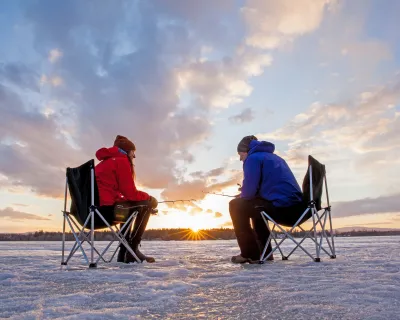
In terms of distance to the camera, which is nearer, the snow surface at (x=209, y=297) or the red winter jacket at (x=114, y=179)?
the snow surface at (x=209, y=297)

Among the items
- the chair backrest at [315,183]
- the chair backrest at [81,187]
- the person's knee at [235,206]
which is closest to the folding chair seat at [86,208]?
the chair backrest at [81,187]

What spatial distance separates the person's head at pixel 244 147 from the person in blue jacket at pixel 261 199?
0.40 metres

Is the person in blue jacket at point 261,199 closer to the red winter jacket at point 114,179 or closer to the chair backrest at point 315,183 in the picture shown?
the chair backrest at point 315,183

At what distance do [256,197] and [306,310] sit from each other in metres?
3.70

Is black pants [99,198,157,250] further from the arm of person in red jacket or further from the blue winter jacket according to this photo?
the blue winter jacket

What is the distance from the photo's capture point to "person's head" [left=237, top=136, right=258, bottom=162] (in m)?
6.25

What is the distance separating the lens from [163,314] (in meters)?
2.05

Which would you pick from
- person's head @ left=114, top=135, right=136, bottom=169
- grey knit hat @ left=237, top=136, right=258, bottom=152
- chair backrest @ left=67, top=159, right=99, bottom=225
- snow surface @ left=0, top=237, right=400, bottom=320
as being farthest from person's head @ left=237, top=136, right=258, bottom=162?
snow surface @ left=0, top=237, right=400, bottom=320

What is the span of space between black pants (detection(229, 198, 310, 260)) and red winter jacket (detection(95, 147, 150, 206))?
156 cm

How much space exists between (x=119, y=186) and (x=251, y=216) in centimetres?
206

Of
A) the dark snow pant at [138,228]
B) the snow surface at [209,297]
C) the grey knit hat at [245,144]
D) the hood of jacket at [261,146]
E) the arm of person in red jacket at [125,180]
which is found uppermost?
the grey knit hat at [245,144]

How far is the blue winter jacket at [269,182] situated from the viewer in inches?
223

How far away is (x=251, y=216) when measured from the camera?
579cm

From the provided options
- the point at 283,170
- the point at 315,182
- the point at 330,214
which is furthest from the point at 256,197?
the point at 330,214
